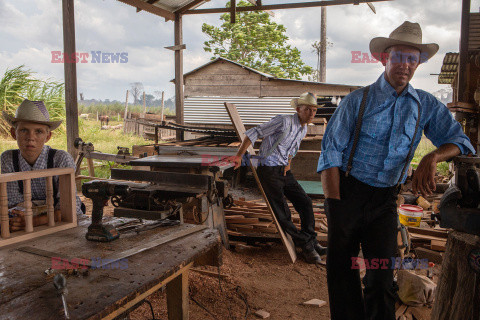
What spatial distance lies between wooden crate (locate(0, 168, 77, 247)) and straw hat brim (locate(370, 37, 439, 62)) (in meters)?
2.37

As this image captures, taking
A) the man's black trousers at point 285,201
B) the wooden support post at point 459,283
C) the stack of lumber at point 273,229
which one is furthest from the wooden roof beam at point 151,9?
the wooden support post at point 459,283

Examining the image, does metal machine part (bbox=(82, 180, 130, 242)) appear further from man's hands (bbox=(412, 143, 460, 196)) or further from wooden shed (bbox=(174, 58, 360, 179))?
wooden shed (bbox=(174, 58, 360, 179))

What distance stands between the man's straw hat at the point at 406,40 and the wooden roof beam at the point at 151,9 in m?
5.97

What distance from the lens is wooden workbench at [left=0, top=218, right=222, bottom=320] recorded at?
1438 mm

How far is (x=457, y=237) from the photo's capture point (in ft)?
6.72

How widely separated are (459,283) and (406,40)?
5.29ft

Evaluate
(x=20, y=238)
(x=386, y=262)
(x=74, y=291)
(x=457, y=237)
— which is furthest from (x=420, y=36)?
(x=20, y=238)

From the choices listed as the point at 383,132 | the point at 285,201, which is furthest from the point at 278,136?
the point at 383,132

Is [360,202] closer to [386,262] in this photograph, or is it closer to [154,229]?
[386,262]

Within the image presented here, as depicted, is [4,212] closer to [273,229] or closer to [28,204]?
[28,204]

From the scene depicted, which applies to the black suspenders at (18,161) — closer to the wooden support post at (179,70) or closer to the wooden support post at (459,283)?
the wooden support post at (459,283)

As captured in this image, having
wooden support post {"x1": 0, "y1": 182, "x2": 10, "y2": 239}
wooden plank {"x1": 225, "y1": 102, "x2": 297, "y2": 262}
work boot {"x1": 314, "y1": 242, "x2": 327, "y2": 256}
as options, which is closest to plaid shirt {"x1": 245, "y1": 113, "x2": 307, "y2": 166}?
wooden plank {"x1": 225, "y1": 102, "x2": 297, "y2": 262}

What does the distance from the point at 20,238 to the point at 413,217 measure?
17.3 ft

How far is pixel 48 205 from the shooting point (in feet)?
7.63
